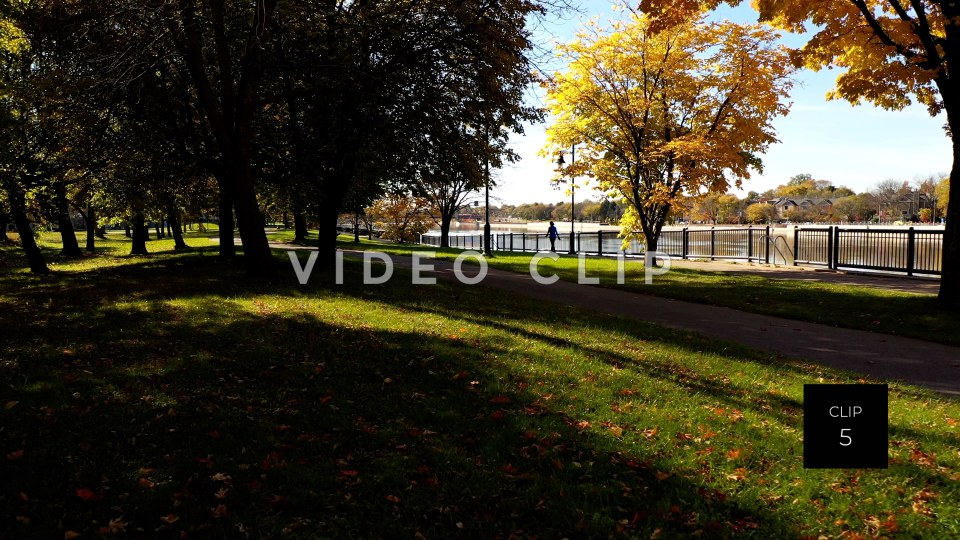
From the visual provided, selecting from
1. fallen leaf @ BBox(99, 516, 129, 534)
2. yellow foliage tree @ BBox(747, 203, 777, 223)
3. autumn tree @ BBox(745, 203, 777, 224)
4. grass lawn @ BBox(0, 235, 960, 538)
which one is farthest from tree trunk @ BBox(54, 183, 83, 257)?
yellow foliage tree @ BBox(747, 203, 777, 223)

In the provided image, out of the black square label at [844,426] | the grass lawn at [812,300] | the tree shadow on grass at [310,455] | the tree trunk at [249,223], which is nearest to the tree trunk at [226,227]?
the tree trunk at [249,223]

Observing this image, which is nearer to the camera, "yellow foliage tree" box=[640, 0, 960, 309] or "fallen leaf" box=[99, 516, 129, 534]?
"fallen leaf" box=[99, 516, 129, 534]

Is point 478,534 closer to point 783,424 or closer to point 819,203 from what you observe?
point 783,424

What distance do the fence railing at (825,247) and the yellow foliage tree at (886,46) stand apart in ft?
16.1

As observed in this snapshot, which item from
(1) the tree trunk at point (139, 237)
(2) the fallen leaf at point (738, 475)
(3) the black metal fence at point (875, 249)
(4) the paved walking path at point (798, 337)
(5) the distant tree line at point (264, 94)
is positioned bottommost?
(2) the fallen leaf at point (738, 475)

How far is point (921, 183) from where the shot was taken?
116m

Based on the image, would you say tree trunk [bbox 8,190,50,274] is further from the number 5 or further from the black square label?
the number 5

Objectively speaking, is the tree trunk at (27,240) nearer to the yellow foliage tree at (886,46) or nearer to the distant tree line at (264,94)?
the distant tree line at (264,94)

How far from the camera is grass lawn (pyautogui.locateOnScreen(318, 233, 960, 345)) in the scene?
9.53m

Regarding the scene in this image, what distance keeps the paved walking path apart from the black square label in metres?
2.99

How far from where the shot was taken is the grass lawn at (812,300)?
953 centimetres

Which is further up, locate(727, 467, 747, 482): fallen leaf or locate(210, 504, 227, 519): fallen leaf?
locate(210, 504, 227, 519): fallen leaf

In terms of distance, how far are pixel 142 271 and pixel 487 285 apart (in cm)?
985

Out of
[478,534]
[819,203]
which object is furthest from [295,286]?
[819,203]
